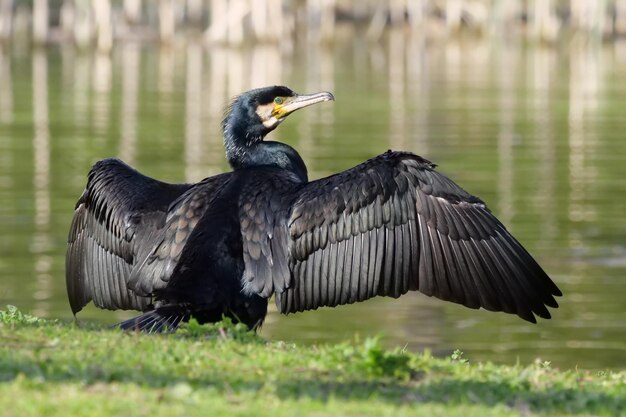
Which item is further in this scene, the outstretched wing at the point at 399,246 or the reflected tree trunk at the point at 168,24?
the reflected tree trunk at the point at 168,24

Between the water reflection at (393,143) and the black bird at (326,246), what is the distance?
5486 mm

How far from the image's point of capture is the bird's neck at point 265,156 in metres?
10.6

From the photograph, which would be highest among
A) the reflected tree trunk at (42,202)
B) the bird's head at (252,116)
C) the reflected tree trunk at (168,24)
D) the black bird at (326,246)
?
the reflected tree trunk at (168,24)

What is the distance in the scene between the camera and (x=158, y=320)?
927 cm

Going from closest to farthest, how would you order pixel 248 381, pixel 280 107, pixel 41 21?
1. pixel 248 381
2. pixel 280 107
3. pixel 41 21

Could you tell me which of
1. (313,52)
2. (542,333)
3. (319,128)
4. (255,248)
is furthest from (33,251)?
(313,52)

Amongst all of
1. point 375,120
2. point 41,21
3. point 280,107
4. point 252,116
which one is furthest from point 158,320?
point 41,21

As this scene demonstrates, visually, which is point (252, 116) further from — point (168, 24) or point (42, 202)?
point (168, 24)

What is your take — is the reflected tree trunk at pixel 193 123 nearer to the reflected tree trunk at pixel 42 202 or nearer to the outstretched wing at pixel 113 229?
the reflected tree trunk at pixel 42 202

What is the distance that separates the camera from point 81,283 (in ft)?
37.2

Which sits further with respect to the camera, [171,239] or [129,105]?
[129,105]

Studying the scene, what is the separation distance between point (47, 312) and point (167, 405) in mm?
11340

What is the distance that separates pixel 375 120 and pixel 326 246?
103ft

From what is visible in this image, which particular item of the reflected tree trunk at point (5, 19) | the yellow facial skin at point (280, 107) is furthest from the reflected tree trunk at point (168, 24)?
the yellow facial skin at point (280, 107)
